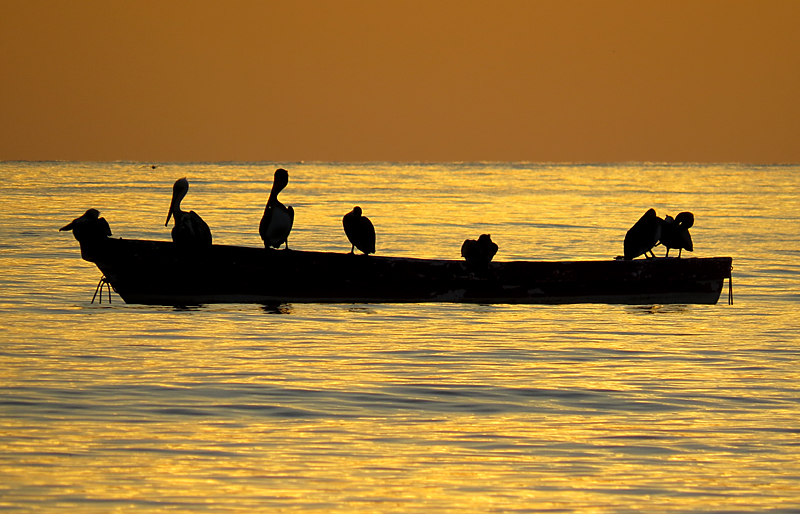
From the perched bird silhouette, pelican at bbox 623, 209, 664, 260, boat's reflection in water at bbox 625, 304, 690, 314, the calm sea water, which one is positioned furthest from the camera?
pelican at bbox 623, 209, 664, 260

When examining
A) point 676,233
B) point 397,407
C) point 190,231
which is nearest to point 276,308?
point 190,231

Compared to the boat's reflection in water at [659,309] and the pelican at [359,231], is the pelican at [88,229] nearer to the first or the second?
Result: the pelican at [359,231]

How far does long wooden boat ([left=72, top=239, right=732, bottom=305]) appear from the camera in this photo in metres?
15.2

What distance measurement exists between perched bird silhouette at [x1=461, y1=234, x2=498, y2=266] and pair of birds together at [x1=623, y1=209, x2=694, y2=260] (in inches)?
95.4

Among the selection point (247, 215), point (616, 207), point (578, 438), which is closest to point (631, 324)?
point (578, 438)

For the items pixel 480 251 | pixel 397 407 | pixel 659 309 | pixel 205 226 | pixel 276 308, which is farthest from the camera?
pixel 659 309

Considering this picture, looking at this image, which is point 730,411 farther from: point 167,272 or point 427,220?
→ point 427,220

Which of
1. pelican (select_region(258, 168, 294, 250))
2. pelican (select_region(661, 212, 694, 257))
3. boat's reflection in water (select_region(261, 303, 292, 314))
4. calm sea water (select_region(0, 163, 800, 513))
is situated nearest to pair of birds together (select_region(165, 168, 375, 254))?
pelican (select_region(258, 168, 294, 250))

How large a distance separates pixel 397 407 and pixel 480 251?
Answer: 6741 millimetres

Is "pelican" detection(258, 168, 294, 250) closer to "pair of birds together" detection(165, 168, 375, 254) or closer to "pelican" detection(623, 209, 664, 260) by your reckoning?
"pair of birds together" detection(165, 168, 375, 254)

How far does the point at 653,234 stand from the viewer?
671 inches

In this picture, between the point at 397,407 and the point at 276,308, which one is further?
the point at 276,308

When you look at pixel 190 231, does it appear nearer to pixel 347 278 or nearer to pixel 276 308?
pixel 276 308

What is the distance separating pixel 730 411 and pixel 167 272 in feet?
28.0
